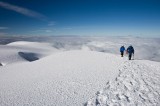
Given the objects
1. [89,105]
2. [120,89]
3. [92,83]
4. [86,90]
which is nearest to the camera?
[89,105]

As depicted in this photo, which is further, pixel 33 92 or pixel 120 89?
pixel 33 92

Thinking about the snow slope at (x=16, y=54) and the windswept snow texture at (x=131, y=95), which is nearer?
the windswept snow texture at (x=131, y=95)

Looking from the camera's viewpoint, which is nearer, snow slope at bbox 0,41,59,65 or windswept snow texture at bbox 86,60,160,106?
windswept snow texture at bbox 86,60,160,106

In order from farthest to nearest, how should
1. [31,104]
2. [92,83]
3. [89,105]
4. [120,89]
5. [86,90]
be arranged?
1. [92,83]
2. [86,90]
3. [120,89]
4. [31,104]
5. [89,105]

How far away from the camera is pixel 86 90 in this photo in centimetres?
919

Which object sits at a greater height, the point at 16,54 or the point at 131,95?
the point at 131,95

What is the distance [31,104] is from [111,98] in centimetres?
487

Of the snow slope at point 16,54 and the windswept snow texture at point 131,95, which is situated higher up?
the windswept snow texture at point 131,95

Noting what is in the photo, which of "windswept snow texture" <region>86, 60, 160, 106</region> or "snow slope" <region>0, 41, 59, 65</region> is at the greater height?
"windswept snow texture" <region>86, 60, 160, 106</region>

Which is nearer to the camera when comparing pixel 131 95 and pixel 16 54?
pixel 131 95

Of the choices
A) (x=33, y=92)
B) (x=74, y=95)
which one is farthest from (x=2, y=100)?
(x=74, y=95)

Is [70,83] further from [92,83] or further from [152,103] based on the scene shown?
[152,103]

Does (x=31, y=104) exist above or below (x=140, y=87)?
below

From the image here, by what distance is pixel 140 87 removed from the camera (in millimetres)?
8617
